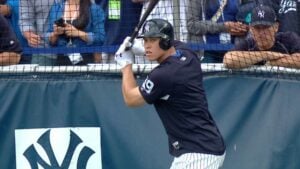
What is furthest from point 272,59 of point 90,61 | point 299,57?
point 90,61

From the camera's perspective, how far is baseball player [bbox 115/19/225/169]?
4.88 m

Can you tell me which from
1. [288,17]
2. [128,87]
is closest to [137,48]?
[128,87]

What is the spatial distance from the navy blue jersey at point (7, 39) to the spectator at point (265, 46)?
1.69 m

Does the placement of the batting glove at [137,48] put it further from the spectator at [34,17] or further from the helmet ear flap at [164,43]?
the spectator at [34,17]

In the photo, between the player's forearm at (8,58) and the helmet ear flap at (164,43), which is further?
the player's forearm at (8,58)

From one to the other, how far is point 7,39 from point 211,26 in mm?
1642

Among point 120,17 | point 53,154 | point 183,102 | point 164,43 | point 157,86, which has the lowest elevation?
point 53,154

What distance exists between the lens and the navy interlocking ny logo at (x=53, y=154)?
6070 mm

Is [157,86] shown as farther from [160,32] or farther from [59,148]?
[59,148]

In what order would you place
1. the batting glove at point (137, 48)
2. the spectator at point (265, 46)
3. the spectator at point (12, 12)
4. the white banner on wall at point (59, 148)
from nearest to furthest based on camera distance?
the batting glove at point (137, 48) < the spectator at point (265, 46) < the white banner on wall at point (59, 148) < the spectator at point (12, 12)

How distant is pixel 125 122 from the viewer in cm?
606

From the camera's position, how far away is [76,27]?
259 inches

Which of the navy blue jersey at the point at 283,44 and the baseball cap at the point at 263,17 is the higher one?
the baseball cap at the point at 263,17

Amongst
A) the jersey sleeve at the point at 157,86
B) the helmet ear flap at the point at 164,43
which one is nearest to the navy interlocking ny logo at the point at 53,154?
the jersey sleeve at the point at 157,86
